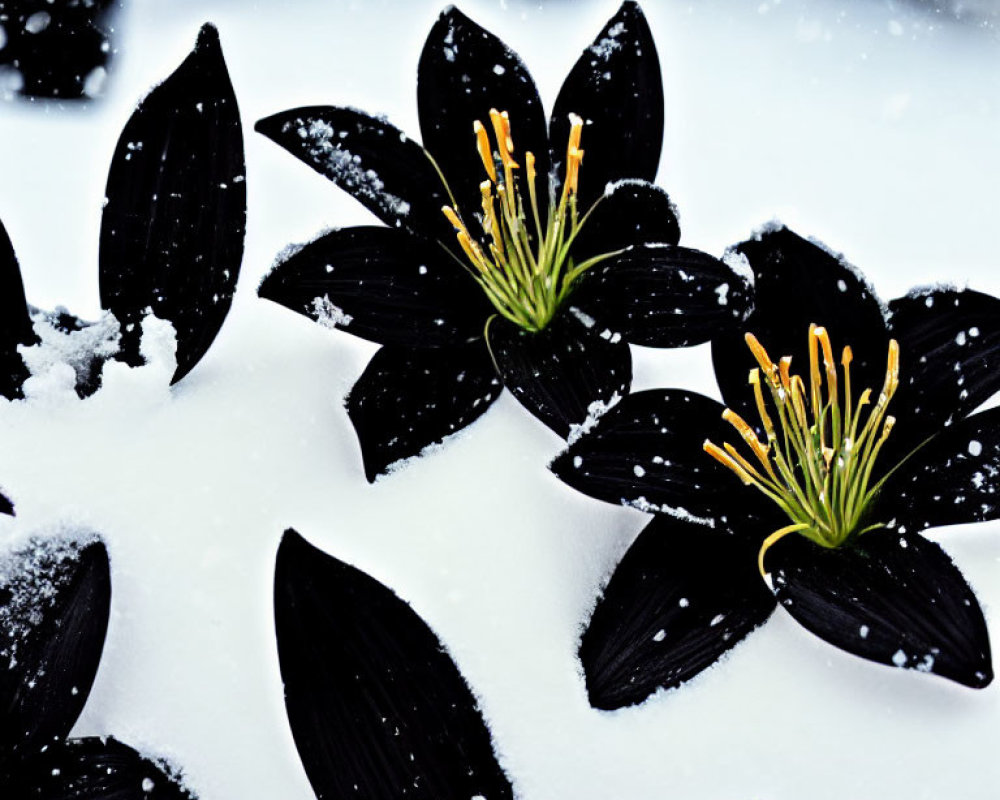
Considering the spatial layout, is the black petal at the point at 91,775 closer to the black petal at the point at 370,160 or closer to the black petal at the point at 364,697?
the black petal at the point at 364,697

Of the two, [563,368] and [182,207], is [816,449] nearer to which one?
[563,368]

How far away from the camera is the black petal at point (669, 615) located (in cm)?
24

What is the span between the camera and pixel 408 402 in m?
0.27

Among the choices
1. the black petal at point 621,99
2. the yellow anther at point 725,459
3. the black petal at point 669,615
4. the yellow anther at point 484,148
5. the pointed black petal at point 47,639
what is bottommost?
the pointed black petal at point 47,639

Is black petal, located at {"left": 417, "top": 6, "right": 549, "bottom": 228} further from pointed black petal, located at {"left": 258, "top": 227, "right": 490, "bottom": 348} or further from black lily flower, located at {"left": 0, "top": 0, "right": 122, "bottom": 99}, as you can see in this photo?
black lily flower, located at {"left": 0, "top": 0, "right": 122, "bottom": 99}

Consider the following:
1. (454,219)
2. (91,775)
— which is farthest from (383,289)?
(91,775)

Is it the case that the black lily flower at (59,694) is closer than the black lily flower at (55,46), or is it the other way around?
the black lily flower at (59,694)

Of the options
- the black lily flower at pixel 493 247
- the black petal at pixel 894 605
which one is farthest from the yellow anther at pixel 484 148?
the black petal at pixel 894 605

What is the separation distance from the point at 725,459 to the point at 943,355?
6cm

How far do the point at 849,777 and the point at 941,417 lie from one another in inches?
3.3

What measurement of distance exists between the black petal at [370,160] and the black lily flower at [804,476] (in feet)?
0.25

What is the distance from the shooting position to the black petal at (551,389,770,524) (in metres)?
0.25

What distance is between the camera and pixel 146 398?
0.94 ft

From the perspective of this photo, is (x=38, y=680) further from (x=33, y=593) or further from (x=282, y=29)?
(x=282, y=29)
